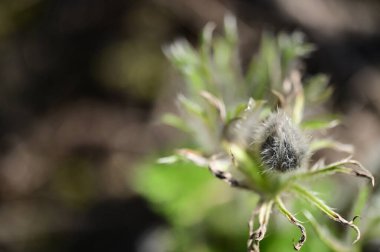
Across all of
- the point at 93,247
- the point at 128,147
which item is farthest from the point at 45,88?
the point at 93,247

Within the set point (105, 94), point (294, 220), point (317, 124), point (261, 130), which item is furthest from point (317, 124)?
point (105, 94)

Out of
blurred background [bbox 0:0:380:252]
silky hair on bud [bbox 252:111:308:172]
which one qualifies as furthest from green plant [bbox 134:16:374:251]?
blurred background [bbox 0:0:380:252]

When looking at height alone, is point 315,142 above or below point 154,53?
below

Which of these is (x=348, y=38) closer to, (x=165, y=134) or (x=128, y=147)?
(x=165, y=134)

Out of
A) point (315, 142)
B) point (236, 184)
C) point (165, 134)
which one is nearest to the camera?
point (236, 184)

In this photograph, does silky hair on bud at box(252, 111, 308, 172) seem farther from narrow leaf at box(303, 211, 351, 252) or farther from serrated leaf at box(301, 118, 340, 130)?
narrow leaf at box(303, 211, 351, 252)

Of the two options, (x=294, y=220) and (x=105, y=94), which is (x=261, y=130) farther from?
(x=105, y=94)

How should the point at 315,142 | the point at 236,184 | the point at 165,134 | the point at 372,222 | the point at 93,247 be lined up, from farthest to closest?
the point at 165,134
the point at 93,247
the point at 372,222
the point at 315,142
the point at 236,184
